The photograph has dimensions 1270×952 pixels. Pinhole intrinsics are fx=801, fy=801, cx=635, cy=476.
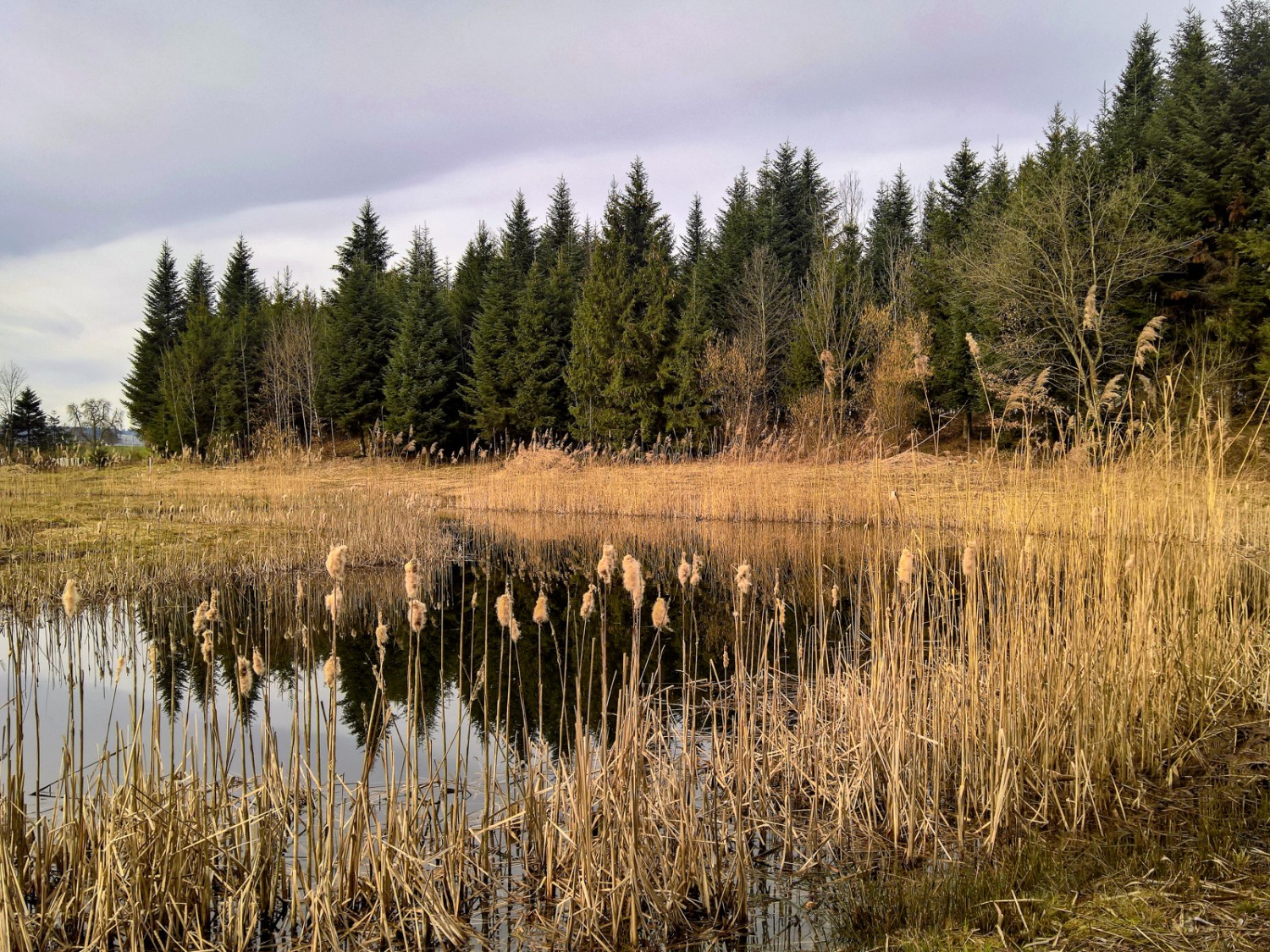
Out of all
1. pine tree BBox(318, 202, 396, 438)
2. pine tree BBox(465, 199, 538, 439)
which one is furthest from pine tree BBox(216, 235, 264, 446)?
pine tree BBox(465, 199, 538, 439)

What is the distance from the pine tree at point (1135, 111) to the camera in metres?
22.8

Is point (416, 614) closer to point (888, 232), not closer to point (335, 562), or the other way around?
point (335, 562)

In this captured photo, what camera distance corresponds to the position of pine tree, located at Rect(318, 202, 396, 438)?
32031mm

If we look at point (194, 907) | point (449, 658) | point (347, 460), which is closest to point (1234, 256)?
point (449, 658)

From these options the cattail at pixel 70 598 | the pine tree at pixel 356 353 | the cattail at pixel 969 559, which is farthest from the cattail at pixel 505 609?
the pine tree at pixel 356 353

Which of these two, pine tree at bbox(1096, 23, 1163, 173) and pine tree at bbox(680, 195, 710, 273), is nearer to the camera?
pine tree at bbox(1096, 23, 1163, 173)

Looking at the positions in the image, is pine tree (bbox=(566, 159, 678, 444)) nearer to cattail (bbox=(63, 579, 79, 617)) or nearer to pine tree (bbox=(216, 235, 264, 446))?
pine tree (bbox=(216, 235, 264, 446))

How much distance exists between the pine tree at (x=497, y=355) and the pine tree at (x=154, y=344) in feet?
56.4

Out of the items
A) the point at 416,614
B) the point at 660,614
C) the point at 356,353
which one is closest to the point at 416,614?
the point at 416,614

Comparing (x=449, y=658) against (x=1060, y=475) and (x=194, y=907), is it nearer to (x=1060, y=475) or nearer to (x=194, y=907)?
(x=194, y=907)

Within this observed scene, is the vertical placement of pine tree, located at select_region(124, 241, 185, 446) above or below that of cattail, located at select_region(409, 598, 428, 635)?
above

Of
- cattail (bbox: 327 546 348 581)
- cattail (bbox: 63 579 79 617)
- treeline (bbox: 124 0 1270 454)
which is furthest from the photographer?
treeline (bbox: 124 0 1270 454)

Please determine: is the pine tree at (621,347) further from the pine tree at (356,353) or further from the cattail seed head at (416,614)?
the cattail seed head at (416,614)

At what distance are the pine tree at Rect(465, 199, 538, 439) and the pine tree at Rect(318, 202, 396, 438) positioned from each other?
4077mm
